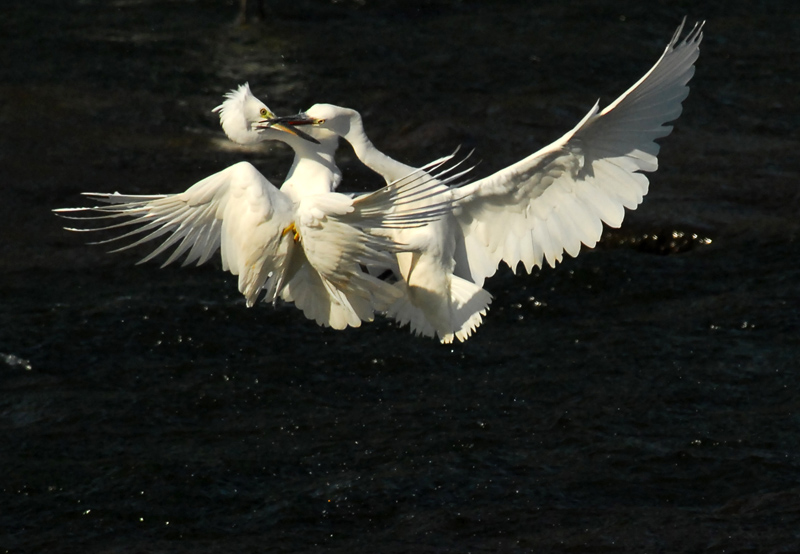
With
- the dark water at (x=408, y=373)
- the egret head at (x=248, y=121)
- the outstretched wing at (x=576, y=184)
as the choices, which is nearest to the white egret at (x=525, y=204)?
the outstretched wing at (x=576, y=184)

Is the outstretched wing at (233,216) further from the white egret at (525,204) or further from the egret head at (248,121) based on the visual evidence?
the white egret at (525,204)

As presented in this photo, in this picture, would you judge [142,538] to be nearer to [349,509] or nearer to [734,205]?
[349,509]

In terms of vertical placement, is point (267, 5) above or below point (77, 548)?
above

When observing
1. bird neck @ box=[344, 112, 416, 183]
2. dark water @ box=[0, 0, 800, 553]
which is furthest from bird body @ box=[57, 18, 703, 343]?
dark water @ box=[0, 0, 800, 553]

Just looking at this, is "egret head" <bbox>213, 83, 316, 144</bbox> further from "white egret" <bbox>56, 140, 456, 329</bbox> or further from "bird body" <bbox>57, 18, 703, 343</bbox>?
"white egret" <bbox>56, 140, 456, 329</bbox>

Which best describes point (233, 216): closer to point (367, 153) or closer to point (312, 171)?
point (312, 171)

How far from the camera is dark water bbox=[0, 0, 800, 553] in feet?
22.5

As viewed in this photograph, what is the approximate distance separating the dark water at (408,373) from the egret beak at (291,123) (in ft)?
7.01

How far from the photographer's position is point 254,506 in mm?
6953

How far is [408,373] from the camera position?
26.7 ft


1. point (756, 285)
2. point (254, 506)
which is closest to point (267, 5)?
point (756, 285)

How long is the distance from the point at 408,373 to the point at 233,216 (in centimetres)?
270

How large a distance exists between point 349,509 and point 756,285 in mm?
3945

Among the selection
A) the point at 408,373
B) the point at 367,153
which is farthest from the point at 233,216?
the point at 408,373
